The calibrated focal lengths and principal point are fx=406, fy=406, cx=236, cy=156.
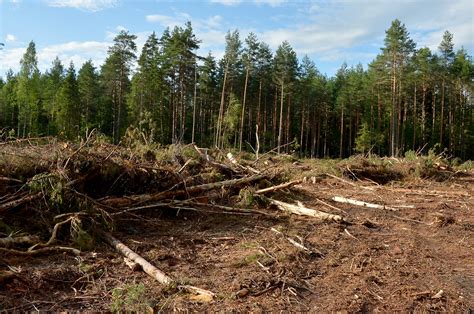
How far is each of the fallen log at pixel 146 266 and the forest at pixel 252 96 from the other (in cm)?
2828

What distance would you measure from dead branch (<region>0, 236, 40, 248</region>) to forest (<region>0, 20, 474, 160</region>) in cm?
2869

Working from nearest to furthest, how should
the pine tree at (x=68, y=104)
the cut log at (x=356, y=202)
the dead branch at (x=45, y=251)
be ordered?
the dead branch at (x=45, y=251), the cut log at (x=356, y=202), the pine tree at (x=68, y=104)

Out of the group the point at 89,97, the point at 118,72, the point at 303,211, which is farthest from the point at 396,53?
the point at 303,211

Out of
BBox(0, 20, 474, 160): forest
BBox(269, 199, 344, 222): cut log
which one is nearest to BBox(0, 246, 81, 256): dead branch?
BBox(269, 199, 344, 222): cut log

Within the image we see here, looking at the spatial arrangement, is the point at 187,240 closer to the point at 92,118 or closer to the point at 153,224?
the point at 153,224

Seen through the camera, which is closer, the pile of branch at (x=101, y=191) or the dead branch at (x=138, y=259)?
the dead branch at (x=138, y=259)

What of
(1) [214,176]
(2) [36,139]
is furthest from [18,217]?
(1) [214,176]

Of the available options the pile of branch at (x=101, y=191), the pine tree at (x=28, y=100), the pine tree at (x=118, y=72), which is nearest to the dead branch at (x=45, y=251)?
the pile of branch at (x=101, y=191)

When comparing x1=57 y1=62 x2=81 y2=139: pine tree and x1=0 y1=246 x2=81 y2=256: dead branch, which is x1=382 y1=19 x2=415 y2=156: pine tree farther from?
x1=0 y1=246 x2=81 y2=256: dead branch

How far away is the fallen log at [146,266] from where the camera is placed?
3.89m

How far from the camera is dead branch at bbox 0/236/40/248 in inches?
181

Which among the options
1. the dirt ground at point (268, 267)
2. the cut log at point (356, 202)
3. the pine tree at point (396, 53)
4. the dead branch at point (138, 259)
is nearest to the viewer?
the dirt ground at point (268, 267)

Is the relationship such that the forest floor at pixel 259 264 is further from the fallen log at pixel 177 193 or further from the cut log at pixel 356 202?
the cut log at pixel 356 202

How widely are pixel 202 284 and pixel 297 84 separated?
40.1 m
